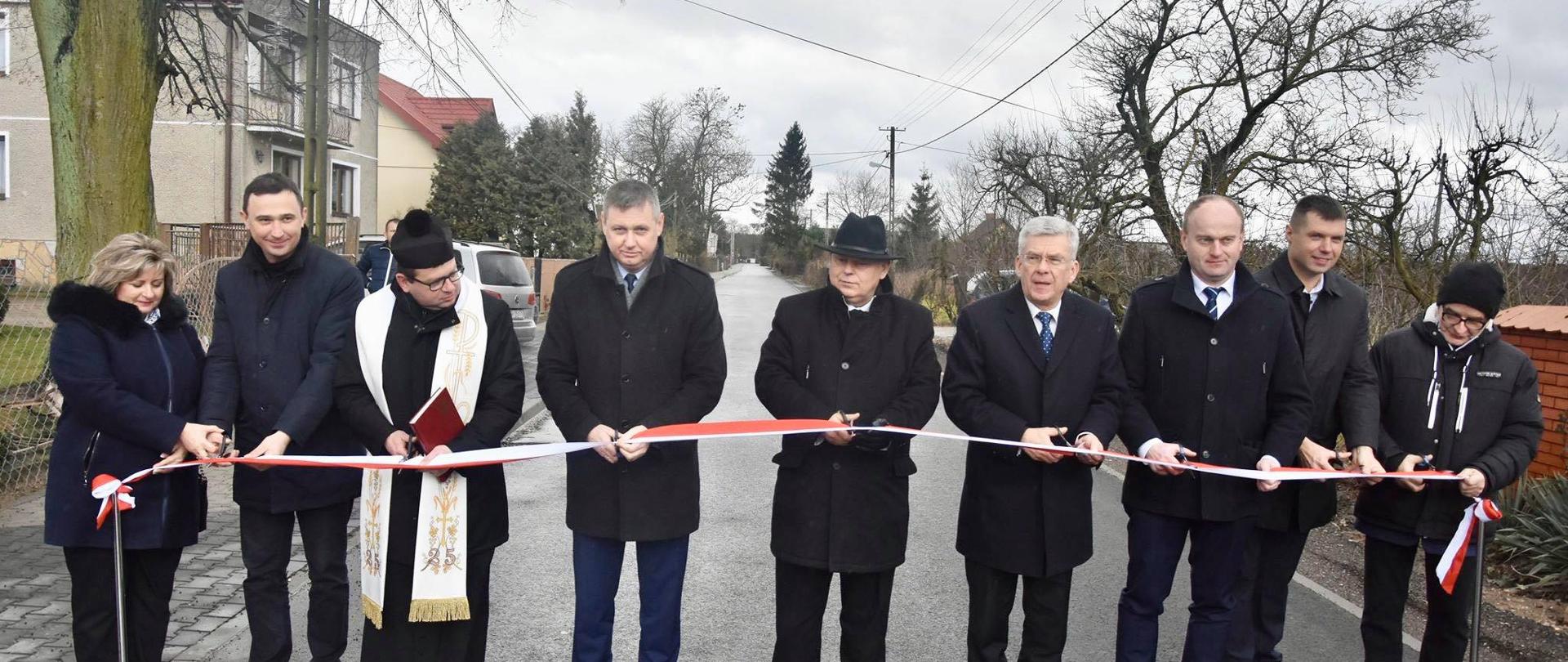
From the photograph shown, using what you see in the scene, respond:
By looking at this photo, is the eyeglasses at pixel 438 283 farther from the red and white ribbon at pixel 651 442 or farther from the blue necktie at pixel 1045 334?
the blue necktie at pixel 1045 334

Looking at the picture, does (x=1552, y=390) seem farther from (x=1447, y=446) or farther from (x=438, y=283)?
(x=438, y=283)

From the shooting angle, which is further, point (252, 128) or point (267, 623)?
point (252, 128)

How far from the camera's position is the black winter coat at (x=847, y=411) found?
404cm

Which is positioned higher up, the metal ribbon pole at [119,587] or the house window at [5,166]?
the house window at [5,166]

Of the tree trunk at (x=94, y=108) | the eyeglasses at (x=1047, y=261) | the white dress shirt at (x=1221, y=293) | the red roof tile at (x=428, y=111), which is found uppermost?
the red roof tile at (x=428, y=111)

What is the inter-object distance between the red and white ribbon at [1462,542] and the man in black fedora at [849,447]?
6.67ft

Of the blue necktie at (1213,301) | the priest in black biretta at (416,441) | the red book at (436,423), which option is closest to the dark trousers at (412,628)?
the priest in black biretta at (416,441)

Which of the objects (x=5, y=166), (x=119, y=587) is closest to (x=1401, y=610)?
(x=119, y=587)

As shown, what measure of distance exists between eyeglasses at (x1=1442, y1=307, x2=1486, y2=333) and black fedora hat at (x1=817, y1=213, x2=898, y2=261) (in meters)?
2.23

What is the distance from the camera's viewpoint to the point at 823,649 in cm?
512

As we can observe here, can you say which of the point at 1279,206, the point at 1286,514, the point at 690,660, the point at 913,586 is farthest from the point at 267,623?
the point at 1279,206

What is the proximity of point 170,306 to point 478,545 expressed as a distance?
148 cm

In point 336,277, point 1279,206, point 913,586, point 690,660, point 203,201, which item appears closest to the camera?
point 336,277

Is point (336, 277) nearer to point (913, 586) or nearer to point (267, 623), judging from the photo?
point (267, 623)
